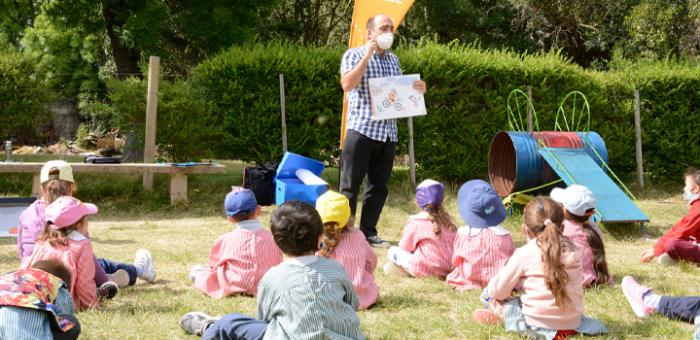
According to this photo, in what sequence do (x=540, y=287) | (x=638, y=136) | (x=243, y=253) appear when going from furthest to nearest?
1. (x=638, y=136)
2. (x=243, y=253)
3. (x=540, y=287)

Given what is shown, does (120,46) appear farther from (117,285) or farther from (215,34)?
(117,285)

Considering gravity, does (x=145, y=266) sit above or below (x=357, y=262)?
below

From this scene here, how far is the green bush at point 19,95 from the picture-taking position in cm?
1008

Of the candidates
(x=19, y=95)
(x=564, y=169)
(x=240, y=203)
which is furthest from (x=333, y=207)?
(x=19, y=95)

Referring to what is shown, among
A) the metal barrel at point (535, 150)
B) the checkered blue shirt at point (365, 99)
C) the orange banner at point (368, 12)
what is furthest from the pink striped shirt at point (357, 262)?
the orange banner at point (368, 12)

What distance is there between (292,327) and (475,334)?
1.20 meters

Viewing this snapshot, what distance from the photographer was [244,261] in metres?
4.75

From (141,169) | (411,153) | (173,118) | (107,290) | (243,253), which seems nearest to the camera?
(107,290)

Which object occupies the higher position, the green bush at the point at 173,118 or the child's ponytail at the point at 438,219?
the green bush at the point at 173,118

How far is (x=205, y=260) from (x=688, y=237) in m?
3.82

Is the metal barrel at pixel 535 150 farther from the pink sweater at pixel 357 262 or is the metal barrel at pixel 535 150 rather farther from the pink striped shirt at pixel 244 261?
the pink striped shirt at pixel 244 261

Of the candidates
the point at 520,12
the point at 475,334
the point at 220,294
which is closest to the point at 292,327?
the point at 475,334

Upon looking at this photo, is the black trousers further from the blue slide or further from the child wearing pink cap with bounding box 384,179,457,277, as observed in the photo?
the blue slide

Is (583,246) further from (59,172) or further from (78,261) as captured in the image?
(59,172)
